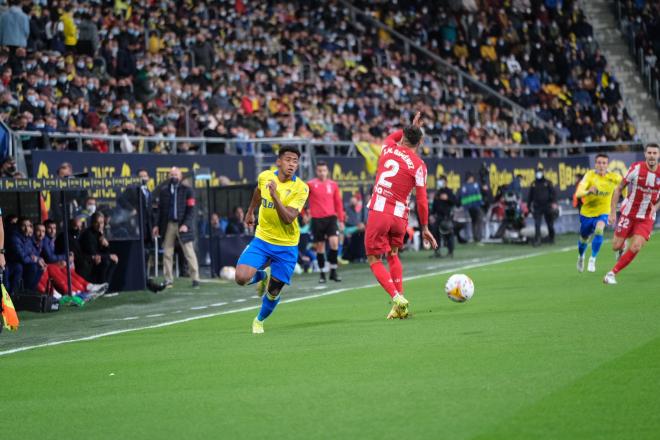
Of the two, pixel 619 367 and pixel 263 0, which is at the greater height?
pixel 263 0

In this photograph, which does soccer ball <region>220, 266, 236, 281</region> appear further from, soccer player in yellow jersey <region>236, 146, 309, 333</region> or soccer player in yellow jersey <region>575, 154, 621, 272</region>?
soccer player in yellow jersey <region>236, 146, 309, 333</region>

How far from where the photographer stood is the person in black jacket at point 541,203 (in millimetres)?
32969

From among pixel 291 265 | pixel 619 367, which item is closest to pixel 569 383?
pixel 619 367

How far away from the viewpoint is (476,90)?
43.8 metres

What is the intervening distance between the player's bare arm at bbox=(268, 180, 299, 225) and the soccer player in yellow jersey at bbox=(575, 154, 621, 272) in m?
9.53

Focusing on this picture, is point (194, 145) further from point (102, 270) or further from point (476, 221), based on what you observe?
point (476, 221)

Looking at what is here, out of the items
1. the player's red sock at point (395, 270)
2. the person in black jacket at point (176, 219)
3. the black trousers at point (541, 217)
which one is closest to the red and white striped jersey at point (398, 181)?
the player's red sock at point (395, 270)

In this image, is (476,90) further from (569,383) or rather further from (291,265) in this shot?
(569,383)

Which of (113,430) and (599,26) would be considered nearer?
(113,430)

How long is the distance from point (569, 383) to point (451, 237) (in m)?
20.8


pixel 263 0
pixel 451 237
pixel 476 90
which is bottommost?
Result: pixel 451 237

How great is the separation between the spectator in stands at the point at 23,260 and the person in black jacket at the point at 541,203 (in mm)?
17763

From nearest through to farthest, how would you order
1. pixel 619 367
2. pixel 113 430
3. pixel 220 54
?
pixel 113 430 → pixel 619 367 → pixel 220 54

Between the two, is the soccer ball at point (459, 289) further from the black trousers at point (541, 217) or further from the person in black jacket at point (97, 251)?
the black trousers at point (541, 217)
